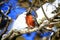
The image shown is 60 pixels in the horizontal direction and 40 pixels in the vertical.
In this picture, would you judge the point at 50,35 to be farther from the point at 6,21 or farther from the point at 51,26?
the point at 6,21

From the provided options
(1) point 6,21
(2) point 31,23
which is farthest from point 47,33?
(1) point 6,21

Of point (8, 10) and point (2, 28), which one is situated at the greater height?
point (8, 10)

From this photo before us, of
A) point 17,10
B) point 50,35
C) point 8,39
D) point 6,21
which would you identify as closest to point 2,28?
point 6,21

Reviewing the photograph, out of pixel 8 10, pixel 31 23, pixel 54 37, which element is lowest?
pixel 54 37

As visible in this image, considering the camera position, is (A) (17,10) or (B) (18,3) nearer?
(A) (17,10)

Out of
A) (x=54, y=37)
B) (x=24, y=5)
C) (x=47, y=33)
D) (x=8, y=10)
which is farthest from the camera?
(x=24, y=5)

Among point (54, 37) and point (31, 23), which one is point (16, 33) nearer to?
point (31, 23)

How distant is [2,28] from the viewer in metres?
2.10

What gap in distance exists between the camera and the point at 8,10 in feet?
7.79

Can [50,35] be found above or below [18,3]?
below

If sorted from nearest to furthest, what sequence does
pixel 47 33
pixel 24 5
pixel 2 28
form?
1. pixel 47 33
2. pixel 2 28
3. pixel 24 5

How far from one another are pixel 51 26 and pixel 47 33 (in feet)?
0.31

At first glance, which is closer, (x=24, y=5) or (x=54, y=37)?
(x=54, y=37)

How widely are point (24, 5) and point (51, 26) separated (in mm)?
684
